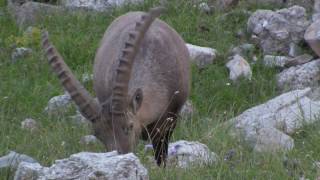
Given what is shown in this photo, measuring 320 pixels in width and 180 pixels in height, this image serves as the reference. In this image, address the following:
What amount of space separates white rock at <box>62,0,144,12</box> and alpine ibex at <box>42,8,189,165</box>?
4190 mm

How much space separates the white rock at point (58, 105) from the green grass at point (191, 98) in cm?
10

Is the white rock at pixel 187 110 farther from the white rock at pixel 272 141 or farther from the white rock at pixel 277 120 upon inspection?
the white rock at pixel 272 141

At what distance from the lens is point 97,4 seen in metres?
13.4

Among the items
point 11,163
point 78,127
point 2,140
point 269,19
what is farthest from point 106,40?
point 269,19

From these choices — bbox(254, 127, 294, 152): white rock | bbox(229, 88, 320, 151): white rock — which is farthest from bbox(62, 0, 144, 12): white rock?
bbox(254, 127, 294, 152): white rock

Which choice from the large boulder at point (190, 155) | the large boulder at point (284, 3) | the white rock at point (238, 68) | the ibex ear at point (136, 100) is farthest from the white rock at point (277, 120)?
the large boulder at point (284, 3)

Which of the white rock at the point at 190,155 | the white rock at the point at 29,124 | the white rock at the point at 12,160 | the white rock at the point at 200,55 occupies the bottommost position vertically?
the white rock at the point at 200,55

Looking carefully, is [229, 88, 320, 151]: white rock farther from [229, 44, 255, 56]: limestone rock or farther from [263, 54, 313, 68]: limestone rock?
[229, 44, 255, 56]: limestone rock

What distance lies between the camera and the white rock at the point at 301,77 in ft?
34.9

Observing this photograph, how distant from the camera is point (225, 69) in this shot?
11484 millimetres

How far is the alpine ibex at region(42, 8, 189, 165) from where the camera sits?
702 centimetres

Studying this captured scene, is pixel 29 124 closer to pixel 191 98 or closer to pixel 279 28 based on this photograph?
pixel 191 98

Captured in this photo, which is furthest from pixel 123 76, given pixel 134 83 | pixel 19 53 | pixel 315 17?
pixel 315 17

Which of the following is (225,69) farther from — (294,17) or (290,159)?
(290,159)
